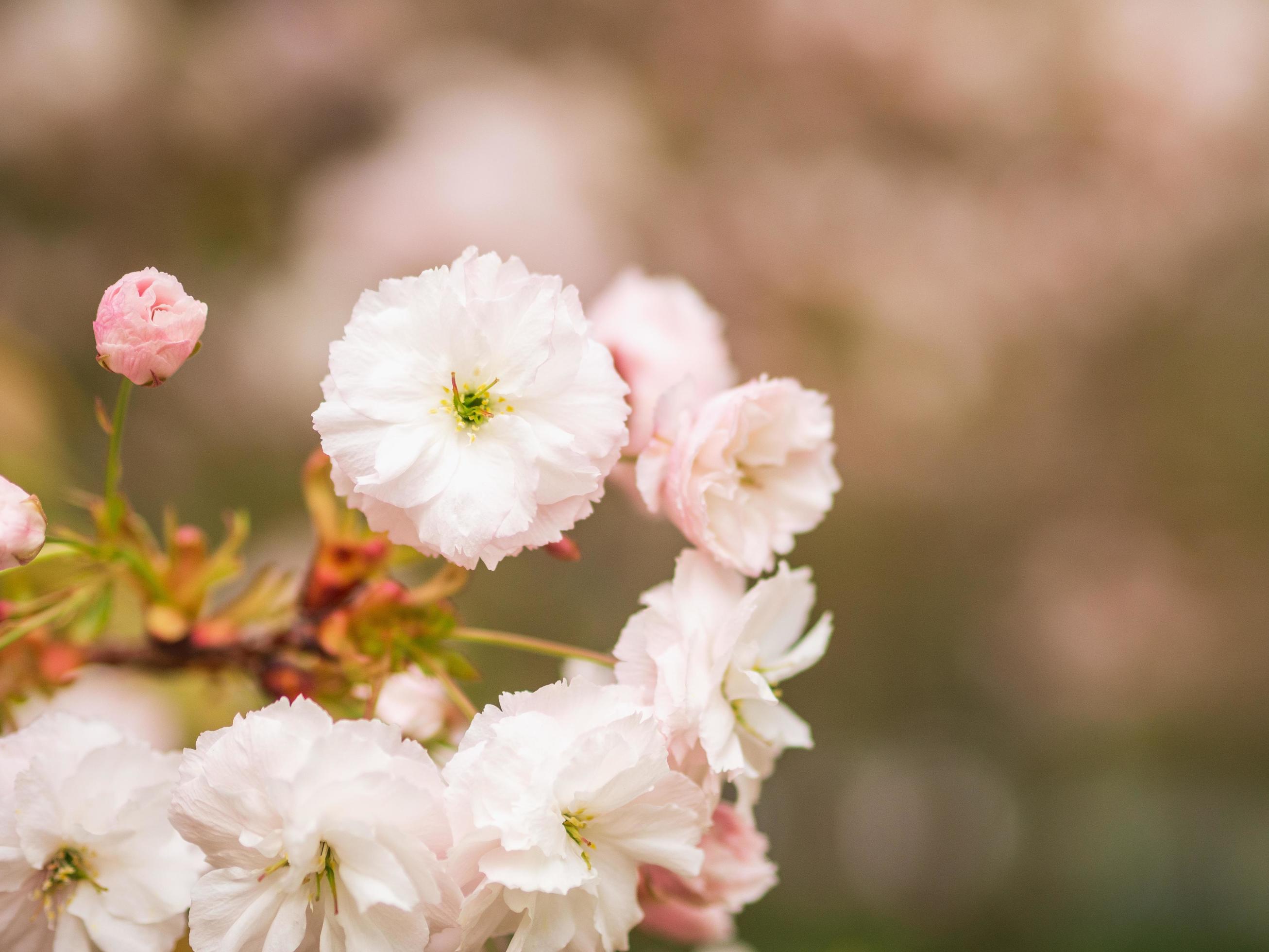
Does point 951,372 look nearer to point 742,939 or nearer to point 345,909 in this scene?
point 742,939

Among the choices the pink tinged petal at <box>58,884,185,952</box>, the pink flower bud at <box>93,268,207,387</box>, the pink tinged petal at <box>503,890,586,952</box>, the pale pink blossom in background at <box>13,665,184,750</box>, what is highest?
the pink flower bud at <box>93,268,207,387</box>

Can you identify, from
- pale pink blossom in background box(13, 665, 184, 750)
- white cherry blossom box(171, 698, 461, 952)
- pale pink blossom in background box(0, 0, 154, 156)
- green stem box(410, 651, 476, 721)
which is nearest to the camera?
white cherry blossom box(171, 698, 461, 952)

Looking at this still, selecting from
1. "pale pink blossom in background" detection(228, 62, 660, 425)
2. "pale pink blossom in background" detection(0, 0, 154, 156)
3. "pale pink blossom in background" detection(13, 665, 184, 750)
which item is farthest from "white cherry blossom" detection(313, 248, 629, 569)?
"pale pink blossom in background" detection(0, 0, 154, 156)

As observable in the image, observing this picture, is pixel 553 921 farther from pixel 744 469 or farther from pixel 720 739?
pixel 744 469

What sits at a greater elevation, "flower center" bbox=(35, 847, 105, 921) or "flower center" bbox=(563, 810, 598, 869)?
"flower center" bbox=(563, 810, 598, 869)

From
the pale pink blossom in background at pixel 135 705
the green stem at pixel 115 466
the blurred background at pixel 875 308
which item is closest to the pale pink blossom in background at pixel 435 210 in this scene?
the blurred background at pixel 875 308

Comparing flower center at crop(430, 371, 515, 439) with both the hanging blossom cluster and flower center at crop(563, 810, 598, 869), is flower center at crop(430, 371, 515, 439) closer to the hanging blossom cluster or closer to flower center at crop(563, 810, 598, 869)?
the hanging blossom cluster

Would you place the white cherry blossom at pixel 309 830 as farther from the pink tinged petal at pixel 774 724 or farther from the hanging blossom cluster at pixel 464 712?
the pink tinged petal at pixel 774 724

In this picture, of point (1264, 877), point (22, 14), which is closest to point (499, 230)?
point (22, 14)
